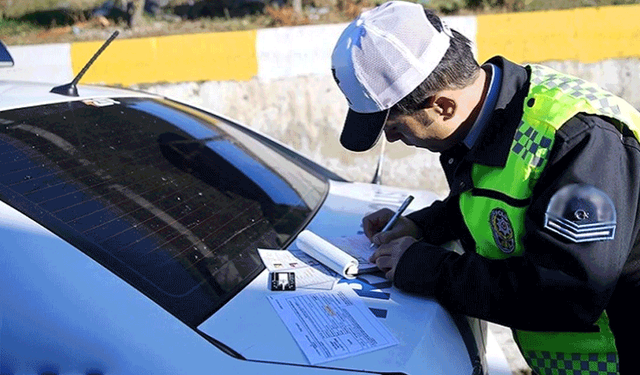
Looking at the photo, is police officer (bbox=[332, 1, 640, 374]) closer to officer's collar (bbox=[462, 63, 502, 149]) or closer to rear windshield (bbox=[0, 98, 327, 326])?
officer's collar (bbox=[462, 63, 502, 149])

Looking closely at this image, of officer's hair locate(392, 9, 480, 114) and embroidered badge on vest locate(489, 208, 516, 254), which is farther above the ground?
officer's hair locate(392, 9, 480, 114)

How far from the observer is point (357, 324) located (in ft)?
5.03

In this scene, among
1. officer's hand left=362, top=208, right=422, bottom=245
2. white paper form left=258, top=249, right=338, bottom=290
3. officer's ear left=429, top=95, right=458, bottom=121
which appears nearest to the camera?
officer's ear left=429, top=95, right=458, bottom=121

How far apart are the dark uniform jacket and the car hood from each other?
0.06 meters

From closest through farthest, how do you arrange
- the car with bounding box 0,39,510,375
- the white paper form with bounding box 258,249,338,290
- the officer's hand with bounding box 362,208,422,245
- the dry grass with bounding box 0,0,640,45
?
the car with bounding box 0,39,510,375 < the white paper form with bounding box 258,249,338,290 < the officer's hand with bounding box 362,208,422,245 < the dry grass with bounding box 0,0,640,45

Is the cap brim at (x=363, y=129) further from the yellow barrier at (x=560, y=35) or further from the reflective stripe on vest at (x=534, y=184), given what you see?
the yellow barrier at (x=560, y=35)

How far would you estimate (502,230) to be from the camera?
1581mm

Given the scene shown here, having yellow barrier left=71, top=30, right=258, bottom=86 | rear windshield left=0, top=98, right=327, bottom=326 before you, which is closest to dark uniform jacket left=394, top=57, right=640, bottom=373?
rear windshield left=0, top=98, right=327, bottom=326

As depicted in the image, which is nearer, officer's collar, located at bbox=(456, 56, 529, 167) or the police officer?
the police officer

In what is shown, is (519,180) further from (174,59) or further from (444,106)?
(174,59)

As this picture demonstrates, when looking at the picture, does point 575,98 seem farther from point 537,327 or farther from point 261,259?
point 261,259

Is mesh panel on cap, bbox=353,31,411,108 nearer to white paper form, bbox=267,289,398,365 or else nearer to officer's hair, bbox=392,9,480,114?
officer's hair, bbox=392,9,480,114

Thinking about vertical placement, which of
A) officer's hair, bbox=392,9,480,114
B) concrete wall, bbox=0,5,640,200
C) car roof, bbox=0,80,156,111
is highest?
→ officer's hair, bbox=392,9,480,114

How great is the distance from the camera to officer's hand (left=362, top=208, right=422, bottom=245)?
6.48ft
